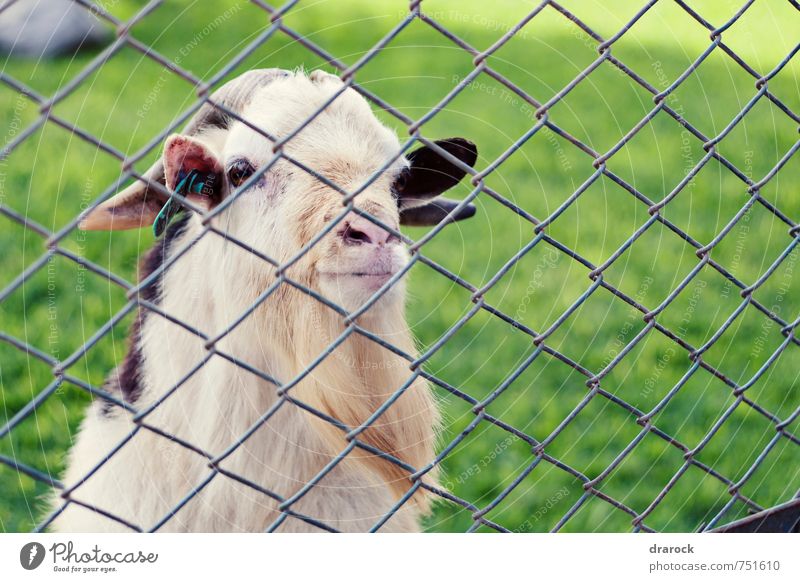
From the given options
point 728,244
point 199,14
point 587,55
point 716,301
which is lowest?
point 716,301

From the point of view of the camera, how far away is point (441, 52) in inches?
262

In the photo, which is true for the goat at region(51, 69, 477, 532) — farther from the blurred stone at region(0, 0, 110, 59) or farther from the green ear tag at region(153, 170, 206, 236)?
the blurred stone at region(0, 0, 110, 59)

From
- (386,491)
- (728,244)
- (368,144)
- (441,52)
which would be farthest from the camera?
(441,52)

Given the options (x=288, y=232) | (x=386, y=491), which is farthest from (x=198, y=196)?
(x=386, y=491)

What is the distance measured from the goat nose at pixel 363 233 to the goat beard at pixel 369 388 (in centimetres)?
26

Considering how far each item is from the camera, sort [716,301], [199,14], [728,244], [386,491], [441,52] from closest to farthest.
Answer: [386,491]
[716,301]
[728,244]
[199,14]
[441,52]

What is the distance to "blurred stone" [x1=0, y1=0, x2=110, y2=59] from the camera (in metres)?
4.77

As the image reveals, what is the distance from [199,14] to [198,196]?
13.9ft

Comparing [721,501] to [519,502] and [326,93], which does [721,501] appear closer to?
[519,502]

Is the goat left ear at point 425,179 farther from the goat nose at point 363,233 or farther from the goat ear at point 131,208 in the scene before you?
the goat ear at point 131,208

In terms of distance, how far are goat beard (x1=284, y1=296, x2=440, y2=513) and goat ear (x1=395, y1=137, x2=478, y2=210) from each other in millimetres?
392
